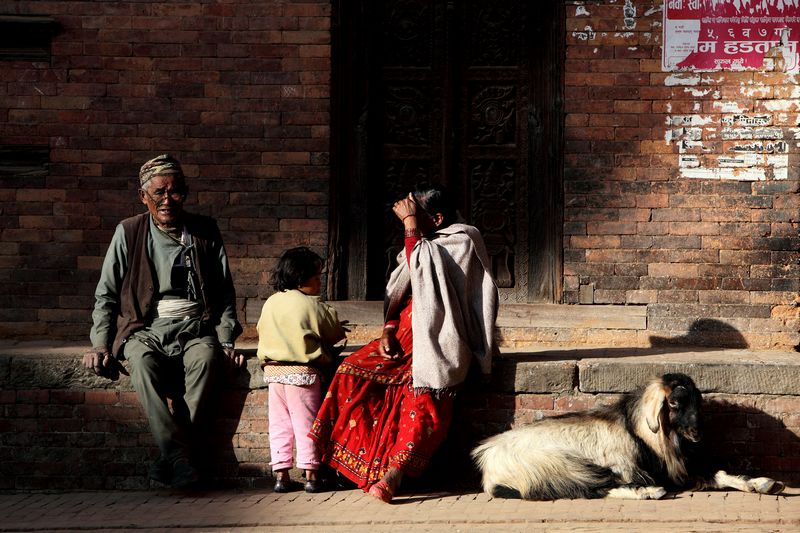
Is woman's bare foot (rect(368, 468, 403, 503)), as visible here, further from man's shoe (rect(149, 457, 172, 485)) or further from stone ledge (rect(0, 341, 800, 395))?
man's shoe (rect(149, 457, 172, 485))

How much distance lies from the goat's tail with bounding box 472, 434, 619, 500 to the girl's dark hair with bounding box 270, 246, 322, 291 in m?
1.35

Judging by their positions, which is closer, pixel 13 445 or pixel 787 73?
pixel 13 445

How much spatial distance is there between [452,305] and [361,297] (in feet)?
7.27

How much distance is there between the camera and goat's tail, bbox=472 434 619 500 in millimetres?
5438

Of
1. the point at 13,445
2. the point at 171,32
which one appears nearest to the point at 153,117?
the point at 171,32

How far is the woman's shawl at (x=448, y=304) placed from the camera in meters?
5.63

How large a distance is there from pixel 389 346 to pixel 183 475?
125 cm

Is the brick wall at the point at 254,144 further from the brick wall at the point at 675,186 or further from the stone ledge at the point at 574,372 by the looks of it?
the stone ledge at the point at 574,372

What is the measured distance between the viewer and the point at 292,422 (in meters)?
5.82

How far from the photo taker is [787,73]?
24.0 ft

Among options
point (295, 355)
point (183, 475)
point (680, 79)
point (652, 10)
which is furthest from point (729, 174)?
point (183, 475)

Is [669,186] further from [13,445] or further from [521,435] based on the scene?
[13,445]

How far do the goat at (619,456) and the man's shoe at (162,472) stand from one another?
1.64 metres

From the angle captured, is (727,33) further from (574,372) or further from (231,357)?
(231,357)
